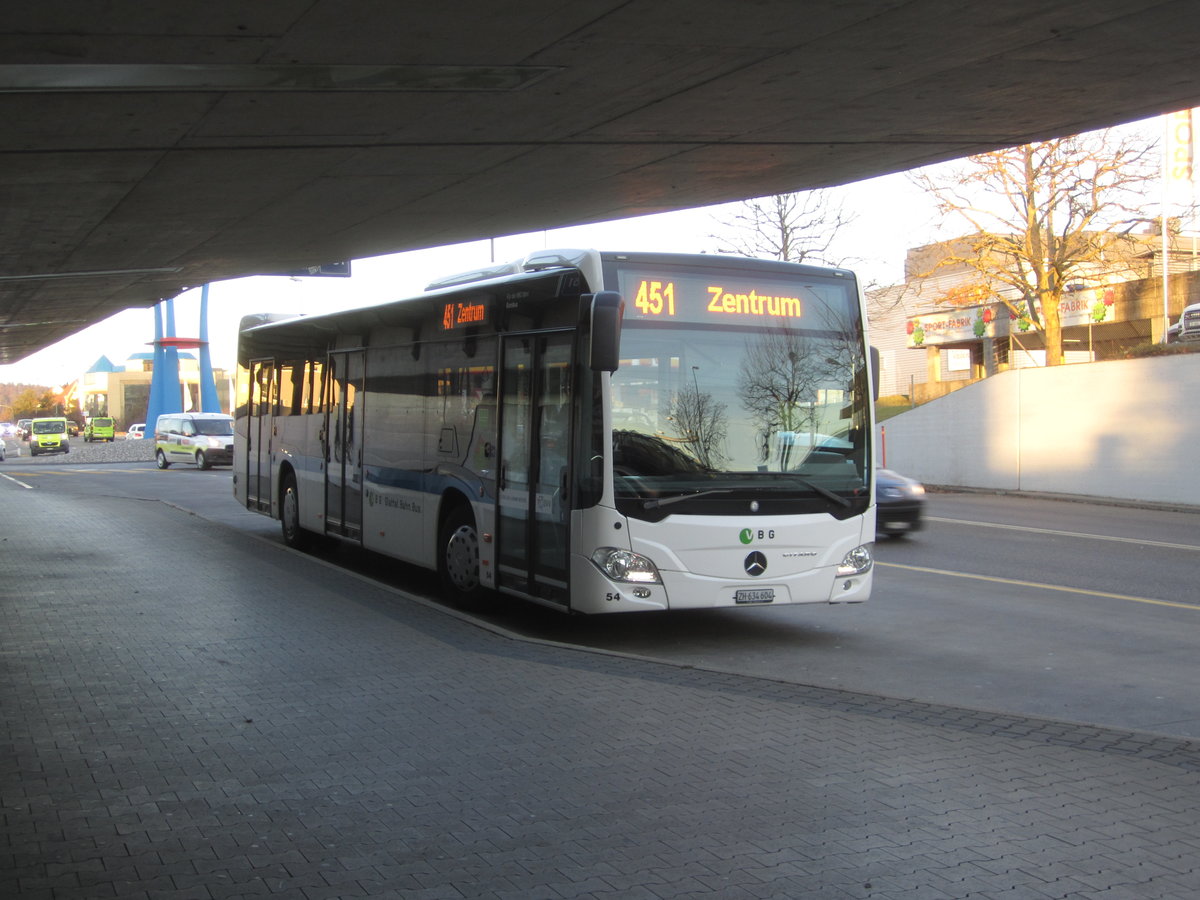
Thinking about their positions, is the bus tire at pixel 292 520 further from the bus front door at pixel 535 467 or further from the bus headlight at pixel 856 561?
the bus headlight at pixel 856 561

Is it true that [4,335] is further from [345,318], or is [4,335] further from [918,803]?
[918,803]

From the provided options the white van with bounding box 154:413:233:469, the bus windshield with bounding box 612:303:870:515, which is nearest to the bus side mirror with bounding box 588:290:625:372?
the bus windshield with bounding box 612:303:870:515

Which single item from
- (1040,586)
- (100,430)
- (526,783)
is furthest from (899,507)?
(100,430)

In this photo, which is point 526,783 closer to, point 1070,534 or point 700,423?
point 700,423

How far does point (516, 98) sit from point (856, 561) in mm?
4749

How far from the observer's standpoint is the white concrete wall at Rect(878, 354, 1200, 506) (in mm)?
25375

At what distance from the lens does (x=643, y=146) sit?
12.2 m

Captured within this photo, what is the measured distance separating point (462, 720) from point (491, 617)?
404cm

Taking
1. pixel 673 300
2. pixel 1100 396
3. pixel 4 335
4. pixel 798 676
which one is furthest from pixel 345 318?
pixel 4 335

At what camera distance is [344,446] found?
1398 centimetres

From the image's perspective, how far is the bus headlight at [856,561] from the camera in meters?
9.72

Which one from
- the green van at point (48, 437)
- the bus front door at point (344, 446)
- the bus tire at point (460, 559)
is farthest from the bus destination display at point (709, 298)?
the green van at point (48, 437)

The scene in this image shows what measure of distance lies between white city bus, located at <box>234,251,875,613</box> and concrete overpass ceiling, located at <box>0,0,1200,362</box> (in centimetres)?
153

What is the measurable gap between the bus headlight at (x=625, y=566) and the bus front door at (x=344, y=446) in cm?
529
